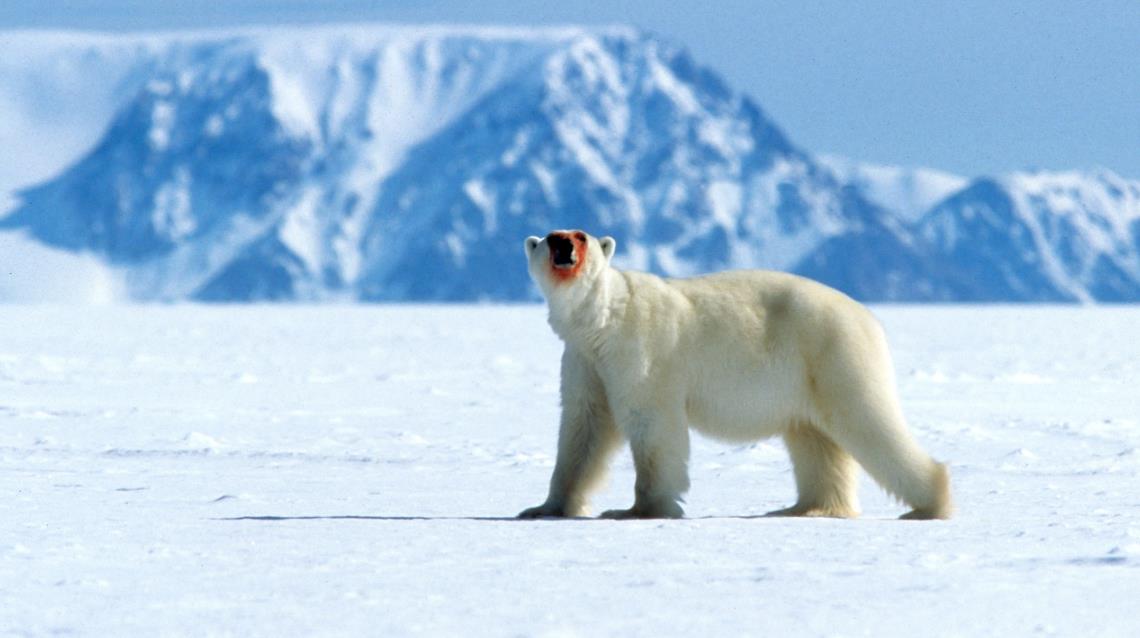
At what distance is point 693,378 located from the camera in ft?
21.5

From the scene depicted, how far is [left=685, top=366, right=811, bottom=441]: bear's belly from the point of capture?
6578 millimetres

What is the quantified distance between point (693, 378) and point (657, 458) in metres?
0.38

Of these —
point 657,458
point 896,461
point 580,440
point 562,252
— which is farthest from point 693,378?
point 896,461

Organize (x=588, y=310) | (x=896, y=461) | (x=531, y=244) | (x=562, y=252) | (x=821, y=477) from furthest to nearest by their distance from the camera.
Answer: (x=821, y=477)
(x=531, y=244)
(x=896, y=461)
(x=588, y=310)
(x=562, y=252)

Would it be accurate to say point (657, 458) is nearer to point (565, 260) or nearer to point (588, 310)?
point (588, 310)

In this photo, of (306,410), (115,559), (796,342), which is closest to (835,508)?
(796,342)

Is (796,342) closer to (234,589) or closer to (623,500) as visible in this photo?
(623,500)

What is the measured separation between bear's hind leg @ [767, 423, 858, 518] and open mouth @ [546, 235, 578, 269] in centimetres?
125

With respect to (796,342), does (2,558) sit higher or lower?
lower

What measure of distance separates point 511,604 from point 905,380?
44.0ft

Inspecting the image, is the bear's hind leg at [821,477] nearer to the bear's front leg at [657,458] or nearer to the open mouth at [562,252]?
the bear's front leg at [657,458]

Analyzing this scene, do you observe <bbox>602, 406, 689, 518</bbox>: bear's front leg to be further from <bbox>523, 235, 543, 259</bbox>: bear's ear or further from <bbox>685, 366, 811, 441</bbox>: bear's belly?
<bbox>523, 235, 543, 259</bbox>: bear's ear

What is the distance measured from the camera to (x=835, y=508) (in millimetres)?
6844

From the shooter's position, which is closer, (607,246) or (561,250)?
(561,250)
